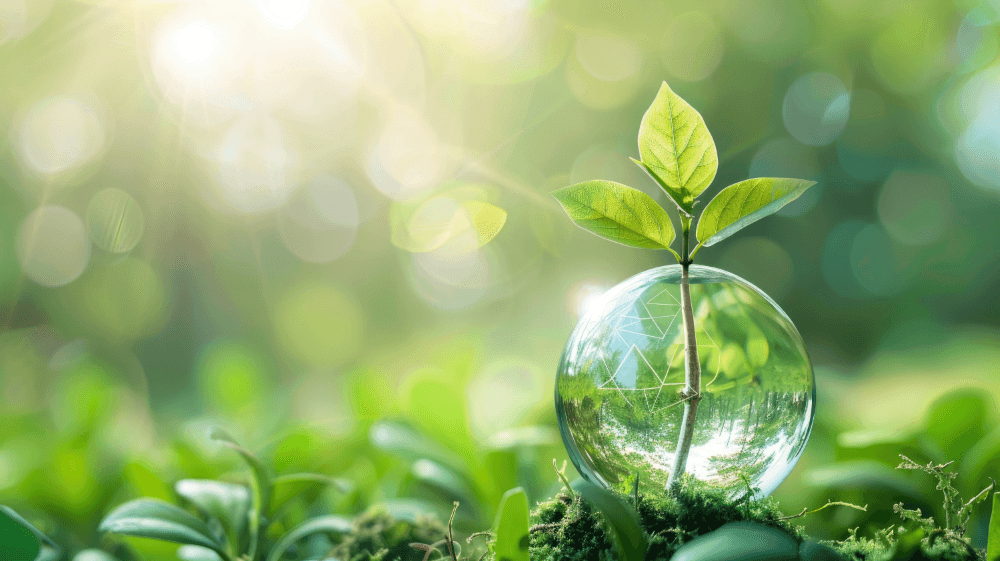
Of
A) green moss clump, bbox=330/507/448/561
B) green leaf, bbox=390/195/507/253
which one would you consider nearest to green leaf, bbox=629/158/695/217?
green moss clump, bbox=330/507/448/561

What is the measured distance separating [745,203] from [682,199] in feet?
0.17

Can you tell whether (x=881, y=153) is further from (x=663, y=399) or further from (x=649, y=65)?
(x=663, y=399)

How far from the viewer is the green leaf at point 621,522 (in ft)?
1.36

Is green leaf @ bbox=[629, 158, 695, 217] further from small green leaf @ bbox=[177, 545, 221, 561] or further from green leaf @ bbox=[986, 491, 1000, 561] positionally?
small green leaf @ bbox=[177, 545, 221, 561]

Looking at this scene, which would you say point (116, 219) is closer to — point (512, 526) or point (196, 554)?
point (196, 554)

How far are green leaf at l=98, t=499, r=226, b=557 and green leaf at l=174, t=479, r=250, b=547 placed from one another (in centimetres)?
3

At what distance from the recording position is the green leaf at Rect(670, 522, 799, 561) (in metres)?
0.39

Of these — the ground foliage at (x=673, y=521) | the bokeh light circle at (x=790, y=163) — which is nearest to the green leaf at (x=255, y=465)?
the ground foliage at (x=673, y=521)

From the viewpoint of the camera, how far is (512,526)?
42 cm

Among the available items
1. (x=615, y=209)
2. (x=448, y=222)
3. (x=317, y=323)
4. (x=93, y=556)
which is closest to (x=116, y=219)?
(x=317, y=323)

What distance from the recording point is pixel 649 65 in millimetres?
2201

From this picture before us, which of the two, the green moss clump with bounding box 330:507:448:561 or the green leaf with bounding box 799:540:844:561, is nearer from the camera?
the green leaf with bounding box 799:540:844:561

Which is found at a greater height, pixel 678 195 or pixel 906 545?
pixel 678 195

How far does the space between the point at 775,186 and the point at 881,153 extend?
7.02 feet
